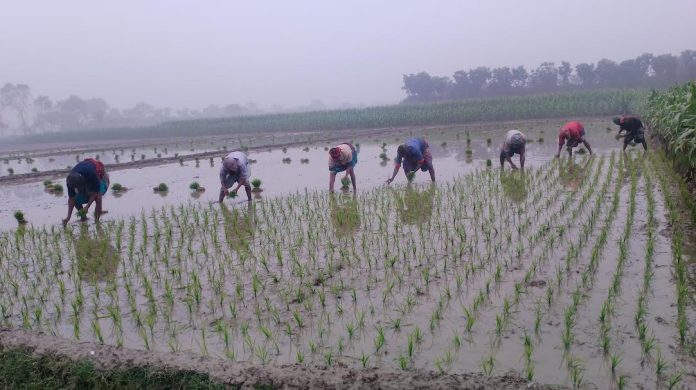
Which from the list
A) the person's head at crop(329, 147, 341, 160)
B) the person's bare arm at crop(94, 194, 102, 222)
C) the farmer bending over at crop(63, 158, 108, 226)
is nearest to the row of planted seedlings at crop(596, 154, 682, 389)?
the person's head at crop(329, 147, 341, 160)

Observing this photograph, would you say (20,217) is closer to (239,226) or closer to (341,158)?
(239,226)

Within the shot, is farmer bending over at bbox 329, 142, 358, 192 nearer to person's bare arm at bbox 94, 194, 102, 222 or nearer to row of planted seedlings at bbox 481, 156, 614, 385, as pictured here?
person's bare arm at bbox 94, 194, 102, 222

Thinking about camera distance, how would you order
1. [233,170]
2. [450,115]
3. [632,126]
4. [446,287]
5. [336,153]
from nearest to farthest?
[446,287] → [233,170] → [336,153] → [632,126] → [450,115]

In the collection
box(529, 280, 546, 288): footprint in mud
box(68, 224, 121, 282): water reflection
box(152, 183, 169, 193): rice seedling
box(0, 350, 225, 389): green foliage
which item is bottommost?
box(0, 350, 225, 389): green foliage

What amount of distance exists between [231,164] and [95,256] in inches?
152

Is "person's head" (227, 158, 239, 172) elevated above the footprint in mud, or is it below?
above

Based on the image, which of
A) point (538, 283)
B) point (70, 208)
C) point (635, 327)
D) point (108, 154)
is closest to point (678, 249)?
point (538, 283)

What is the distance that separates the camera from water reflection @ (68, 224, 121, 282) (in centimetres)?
618

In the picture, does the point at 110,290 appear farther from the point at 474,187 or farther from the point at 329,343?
the point at 474,187

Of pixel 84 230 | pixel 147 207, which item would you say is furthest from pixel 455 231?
pixel 147 207

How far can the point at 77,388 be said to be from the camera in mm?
3764

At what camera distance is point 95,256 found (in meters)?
6.91

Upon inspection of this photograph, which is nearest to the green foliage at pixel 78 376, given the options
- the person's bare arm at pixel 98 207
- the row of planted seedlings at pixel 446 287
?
the row of planted seedlings at pixel 446 287

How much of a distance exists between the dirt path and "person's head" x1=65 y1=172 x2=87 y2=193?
552 centimetres
